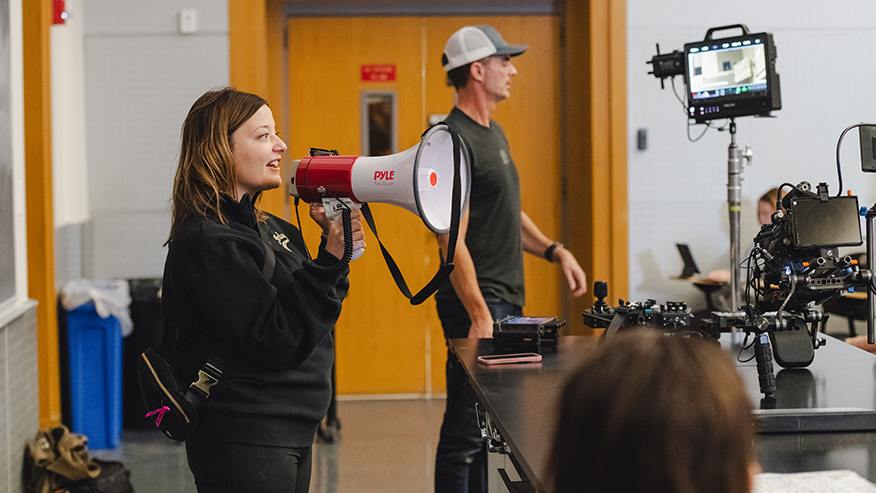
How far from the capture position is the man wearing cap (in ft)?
7.69

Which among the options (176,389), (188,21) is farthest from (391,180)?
(188,21)

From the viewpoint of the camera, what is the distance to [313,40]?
4449 millimetres

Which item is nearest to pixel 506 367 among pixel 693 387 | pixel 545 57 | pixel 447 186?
pixel 447 186

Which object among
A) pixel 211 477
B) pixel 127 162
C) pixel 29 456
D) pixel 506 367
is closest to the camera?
pixel 211 477

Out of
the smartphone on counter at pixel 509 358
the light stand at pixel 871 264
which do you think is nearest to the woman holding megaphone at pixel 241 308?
the smartphone on counter at pixel 509 358

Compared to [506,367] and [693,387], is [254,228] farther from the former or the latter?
[693,387]

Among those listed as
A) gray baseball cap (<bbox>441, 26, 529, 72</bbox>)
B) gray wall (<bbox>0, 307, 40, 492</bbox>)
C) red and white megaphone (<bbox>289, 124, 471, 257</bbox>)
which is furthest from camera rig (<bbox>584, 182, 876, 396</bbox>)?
gray wall (<bbox>0, 307, 40, 492</bbox>)

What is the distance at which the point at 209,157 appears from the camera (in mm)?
1586

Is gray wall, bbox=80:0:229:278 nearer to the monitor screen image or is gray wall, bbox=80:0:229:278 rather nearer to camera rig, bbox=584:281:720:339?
the monitor screen image

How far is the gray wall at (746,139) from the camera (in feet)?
13.5

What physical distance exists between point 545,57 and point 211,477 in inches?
135

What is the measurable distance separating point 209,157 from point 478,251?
1.10 m

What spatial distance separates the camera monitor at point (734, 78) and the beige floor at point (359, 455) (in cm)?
180

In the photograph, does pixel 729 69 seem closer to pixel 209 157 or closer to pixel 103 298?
pixel 209 157
